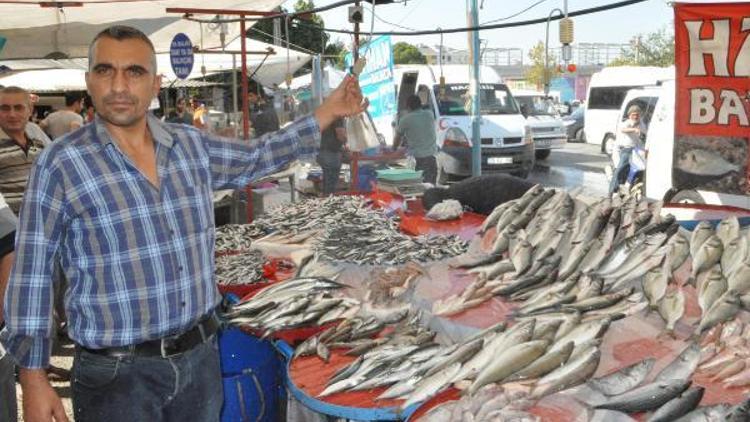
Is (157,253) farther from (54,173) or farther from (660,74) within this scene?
(660,74)

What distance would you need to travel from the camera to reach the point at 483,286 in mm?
3533

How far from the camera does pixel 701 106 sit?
240 inches

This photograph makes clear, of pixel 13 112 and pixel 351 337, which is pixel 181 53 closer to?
pixel 13 112

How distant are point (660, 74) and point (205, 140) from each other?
981 inches

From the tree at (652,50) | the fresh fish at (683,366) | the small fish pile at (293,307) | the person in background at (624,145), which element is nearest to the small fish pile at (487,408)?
the fresh fish at (683,366)

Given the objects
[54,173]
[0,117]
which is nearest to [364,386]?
[54,173]

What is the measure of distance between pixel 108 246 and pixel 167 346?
0.43 meters

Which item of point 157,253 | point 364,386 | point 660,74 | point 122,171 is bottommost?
point 364,386

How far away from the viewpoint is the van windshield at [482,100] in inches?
677

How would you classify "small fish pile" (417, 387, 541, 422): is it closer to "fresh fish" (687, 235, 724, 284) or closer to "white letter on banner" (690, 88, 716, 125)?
"fresh fish" (687, 235, 724, 284)

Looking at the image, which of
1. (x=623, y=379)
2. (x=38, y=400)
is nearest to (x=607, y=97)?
(x=623, y=379)

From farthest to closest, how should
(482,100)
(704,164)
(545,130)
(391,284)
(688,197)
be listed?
(545,130), (482,100), (688,197), (704,164), (391,284)

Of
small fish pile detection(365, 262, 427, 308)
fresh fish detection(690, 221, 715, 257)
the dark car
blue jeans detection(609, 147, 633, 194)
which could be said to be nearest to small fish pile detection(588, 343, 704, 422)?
fresh fish detection(690, 221, 715, 257)

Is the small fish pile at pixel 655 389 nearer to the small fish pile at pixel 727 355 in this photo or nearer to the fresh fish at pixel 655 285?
the small fish pile at pixel 727 355
